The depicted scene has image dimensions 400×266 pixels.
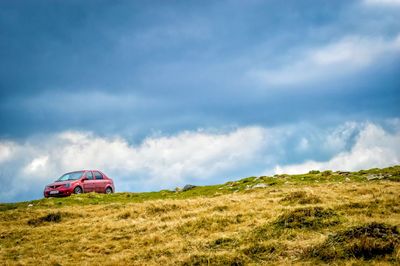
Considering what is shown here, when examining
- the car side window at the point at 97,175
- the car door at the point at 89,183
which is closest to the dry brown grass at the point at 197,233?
the car door at the point at 89,183

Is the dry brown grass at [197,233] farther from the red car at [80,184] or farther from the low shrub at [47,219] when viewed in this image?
the red car at [80,184]

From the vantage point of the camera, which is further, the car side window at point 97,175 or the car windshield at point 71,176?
the car side window at point 97,175

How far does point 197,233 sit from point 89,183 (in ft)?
60.5

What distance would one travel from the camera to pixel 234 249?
11023 millimetres

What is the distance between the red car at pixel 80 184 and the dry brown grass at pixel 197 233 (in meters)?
8.12

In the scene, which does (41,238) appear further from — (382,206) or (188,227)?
(382,206)

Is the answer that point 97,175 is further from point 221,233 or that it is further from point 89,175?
point 221,233

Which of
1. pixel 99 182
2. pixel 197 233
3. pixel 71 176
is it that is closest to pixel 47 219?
pixel 197 233

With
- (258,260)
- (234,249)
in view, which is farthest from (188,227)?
(258,260)

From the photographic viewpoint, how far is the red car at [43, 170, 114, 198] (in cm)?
2845

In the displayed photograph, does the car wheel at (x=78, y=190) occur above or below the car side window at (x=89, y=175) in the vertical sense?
below

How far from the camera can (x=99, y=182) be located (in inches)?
1210

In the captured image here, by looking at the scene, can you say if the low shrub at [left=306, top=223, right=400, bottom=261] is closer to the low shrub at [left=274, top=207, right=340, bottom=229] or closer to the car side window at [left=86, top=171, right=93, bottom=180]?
the low shrub at [left=274, top=207, right=340, bottom=229]

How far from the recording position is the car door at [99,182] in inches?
1203
